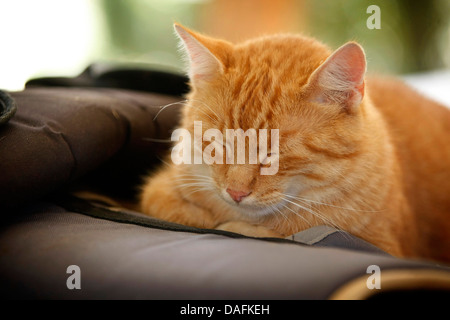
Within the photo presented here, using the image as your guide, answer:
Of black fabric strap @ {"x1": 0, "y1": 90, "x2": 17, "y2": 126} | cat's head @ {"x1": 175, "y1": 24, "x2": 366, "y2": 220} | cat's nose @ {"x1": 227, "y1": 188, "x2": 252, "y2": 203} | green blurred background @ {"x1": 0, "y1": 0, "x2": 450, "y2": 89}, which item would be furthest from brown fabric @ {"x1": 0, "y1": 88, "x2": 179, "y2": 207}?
green blurred background @ {"x1": 0, "y1": 0, "x2": 450, "y2": 89}

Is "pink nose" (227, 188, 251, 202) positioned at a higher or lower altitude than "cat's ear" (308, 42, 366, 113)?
lower

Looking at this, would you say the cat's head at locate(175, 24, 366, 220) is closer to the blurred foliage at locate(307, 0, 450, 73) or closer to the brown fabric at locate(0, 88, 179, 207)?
the brown fabric at locate(0, 88, 179, 207)

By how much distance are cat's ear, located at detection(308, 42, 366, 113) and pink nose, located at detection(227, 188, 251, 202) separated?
0.30 metres

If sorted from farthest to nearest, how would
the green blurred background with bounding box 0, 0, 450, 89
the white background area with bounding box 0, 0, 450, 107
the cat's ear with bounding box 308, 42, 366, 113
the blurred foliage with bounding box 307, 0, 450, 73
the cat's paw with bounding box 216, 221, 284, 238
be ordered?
the blurred foliage with bounding box 307, 0, 450, 73, the green blurred background with bounding box 0, 0, 450, 89, the white background area with bounding box 0, 0, 450, 107, the cat's paw with bounding box 216, 221, 284, 238, the cat's ear with bounding box 308, 42, 366, 113

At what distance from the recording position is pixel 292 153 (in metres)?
1.03

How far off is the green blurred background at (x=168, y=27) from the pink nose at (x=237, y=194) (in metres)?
1.91

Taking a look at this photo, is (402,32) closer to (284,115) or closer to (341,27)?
(341,27)

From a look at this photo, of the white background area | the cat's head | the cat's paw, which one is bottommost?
the cat's paw

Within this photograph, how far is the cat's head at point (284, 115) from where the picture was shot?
103cm

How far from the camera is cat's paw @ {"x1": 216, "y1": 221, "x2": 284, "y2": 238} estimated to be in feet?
3.55

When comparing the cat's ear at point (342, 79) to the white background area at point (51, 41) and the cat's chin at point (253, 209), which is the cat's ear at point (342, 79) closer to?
the cat's chin at point (253, 209)

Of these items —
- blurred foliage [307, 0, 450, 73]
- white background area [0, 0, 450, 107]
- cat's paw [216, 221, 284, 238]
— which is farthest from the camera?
blurred foliage [307, 0, 450, 73]

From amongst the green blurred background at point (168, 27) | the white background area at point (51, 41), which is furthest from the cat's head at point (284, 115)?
the white background area at point (51, 41)
